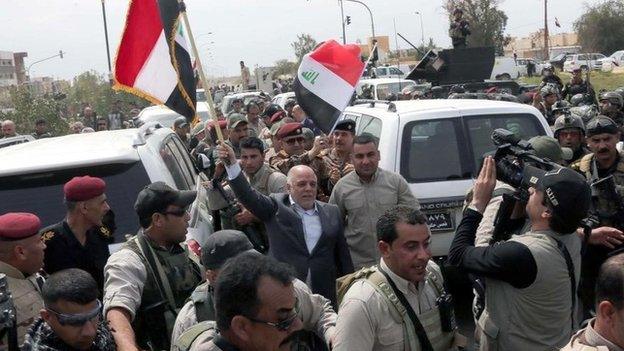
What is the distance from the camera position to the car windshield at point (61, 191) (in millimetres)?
4824

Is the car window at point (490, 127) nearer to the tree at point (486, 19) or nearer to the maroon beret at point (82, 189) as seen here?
the maroon beret at point (82, 189)

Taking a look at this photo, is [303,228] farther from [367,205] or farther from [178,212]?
[178,212]

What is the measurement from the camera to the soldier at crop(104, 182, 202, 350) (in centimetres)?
367

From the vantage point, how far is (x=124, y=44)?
5.97 meters

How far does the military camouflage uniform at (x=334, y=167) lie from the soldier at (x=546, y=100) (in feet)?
20.8

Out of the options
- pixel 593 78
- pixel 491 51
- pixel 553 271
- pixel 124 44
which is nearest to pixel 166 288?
pixel 553 271

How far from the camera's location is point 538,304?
11.4 ft

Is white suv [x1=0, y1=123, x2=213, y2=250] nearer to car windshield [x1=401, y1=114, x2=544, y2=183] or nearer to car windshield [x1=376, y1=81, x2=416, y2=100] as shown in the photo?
car windshield [x1=401, y1=114, x2=544, y2=183]

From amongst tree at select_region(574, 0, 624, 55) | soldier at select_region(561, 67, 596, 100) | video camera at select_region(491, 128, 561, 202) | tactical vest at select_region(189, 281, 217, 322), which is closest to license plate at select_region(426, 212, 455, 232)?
video camera at select_region(491, 128, 561, 202)

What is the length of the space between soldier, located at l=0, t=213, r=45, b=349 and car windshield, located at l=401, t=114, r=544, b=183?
347cm

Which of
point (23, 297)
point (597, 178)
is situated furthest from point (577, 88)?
point (23, 297)

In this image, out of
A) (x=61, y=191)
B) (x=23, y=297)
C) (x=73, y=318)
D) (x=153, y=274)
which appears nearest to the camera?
(x=73, y=318)

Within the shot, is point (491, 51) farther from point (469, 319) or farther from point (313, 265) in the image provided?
point (313, 265)

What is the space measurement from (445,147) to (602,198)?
1675 millimetres
